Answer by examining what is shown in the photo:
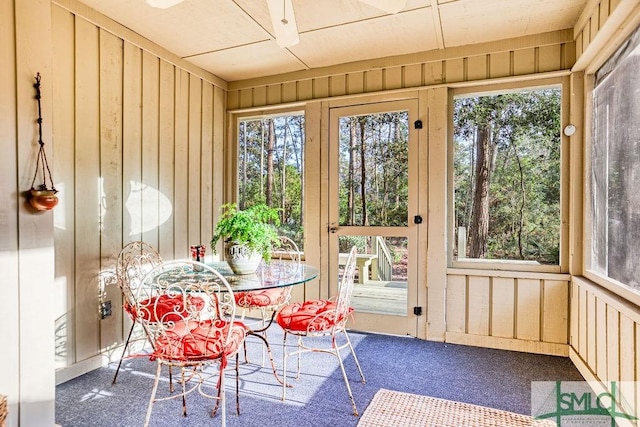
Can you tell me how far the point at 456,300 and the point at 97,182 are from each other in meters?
3.07

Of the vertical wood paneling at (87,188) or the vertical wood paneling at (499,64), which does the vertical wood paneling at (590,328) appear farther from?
the vertical wood paneling at (87,188)

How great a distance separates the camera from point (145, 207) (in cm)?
325

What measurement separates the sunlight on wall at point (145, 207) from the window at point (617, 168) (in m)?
3.39

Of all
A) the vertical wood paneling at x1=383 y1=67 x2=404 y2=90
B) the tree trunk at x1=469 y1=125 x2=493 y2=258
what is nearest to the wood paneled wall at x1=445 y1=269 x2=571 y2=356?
the tree trunk at x1=469 y1=125 x2=493 y2=258

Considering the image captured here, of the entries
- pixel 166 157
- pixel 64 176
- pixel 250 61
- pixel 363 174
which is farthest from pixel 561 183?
pixel 64 176

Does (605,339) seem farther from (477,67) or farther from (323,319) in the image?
(477,67)

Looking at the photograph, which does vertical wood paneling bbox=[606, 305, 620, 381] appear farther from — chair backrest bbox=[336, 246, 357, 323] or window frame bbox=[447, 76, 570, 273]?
chair backrest bbox=[336, 246, 357, 323]

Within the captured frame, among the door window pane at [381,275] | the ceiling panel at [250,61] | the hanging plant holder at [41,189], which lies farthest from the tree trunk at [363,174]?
the hanging plant holder at [41,189]

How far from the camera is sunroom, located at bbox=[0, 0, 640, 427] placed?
1991 mm

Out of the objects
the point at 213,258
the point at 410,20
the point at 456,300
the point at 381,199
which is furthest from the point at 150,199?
the point at 456,300

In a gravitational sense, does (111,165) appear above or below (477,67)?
below

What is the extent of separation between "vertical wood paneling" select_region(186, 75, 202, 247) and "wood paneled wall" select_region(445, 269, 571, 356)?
2460 mm

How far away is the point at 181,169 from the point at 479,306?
297cm

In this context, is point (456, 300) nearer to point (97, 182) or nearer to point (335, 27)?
point (335, 27)
